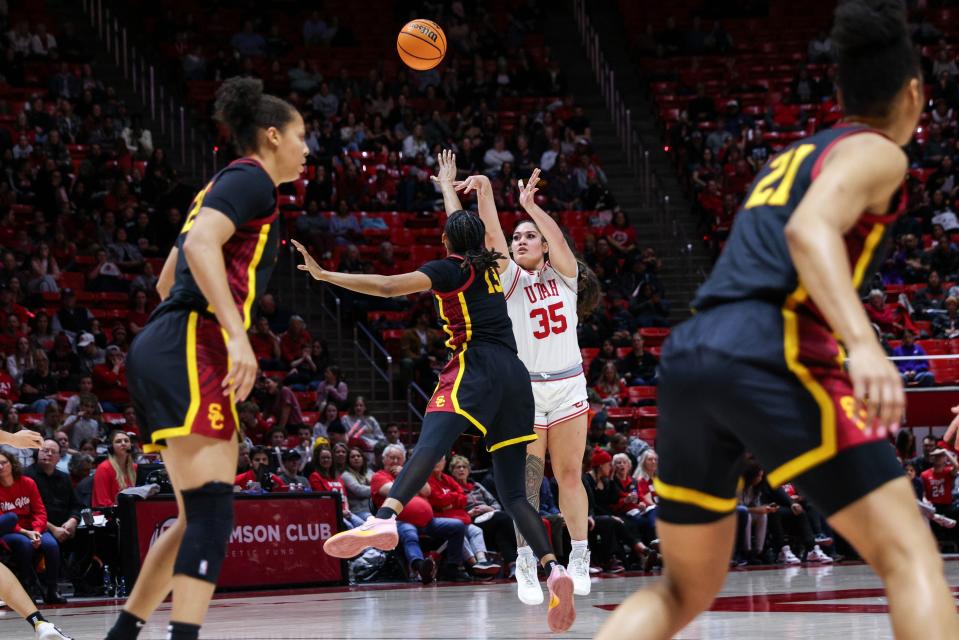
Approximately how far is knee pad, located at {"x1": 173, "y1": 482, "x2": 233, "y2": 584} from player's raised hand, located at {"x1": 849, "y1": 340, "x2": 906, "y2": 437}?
7.21ft

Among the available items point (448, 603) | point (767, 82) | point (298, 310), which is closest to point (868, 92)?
point (448, 603)

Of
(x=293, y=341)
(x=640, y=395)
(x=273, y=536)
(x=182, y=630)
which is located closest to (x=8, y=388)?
(x=293, y=341)

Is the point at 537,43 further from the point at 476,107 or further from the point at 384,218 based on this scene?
the point at 384,218

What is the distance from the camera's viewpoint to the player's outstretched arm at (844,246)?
303 centimetres

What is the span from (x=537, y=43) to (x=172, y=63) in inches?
286

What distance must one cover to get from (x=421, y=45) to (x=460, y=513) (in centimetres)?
462

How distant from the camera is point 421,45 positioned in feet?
41.3

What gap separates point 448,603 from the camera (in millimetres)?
9320

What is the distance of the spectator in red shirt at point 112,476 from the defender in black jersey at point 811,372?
9420 millimetres

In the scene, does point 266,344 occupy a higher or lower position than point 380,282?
lower

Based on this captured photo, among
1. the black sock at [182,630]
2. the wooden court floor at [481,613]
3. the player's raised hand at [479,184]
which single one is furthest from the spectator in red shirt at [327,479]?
the black sock at [182,630]

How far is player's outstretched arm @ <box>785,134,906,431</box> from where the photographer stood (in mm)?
3027

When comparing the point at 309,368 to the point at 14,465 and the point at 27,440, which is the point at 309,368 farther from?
the point at 27,440

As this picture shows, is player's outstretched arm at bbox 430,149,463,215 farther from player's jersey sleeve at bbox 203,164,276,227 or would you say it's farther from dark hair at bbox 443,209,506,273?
player's jersey sleeve at bbox 203,164,276,227
